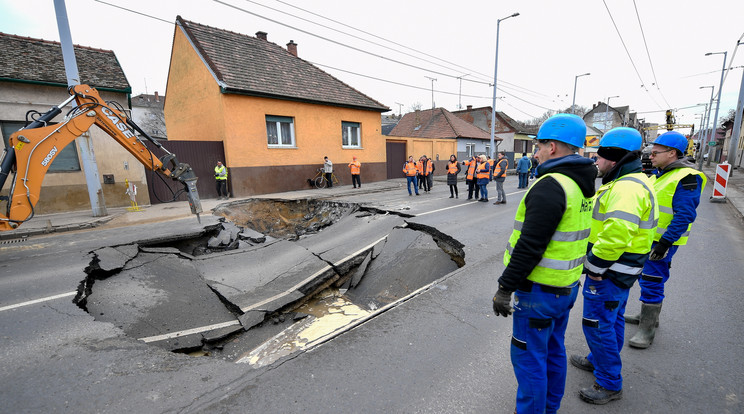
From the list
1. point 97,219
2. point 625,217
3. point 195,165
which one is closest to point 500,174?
Answer: point 625,217

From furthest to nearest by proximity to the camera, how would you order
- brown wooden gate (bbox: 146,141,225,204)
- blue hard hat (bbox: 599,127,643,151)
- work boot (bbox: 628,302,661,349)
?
brown wooden gate (bbox: 146,141,225,204)
work boot (bbox: 628,302,661,349)
blue hard hat (bbox: 599,127,643,151)

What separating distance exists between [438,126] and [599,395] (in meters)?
28.3

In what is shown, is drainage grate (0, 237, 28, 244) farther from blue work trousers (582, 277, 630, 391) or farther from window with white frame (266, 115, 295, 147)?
blue work trousers (582, 277, 630, 391)

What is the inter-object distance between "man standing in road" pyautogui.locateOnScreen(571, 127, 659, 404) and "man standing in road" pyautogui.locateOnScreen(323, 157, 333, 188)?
13.7 metres

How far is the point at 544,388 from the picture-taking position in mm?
1954

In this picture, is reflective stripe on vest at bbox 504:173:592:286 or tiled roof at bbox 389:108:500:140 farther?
tiled roof at bbox 389:108:500:140

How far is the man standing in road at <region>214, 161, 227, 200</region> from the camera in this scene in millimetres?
12376

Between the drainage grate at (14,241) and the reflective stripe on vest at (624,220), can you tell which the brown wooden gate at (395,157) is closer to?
the drainage grate at (14,241)

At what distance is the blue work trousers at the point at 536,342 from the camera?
194cm

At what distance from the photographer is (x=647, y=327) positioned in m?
3.00

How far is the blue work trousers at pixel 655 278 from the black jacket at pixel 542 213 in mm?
1839

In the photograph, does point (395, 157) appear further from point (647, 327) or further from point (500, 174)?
point (647, 327)

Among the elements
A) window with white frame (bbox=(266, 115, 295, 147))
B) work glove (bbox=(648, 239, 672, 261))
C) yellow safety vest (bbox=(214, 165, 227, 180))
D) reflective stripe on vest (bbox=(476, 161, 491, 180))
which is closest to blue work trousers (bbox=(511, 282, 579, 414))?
work glove (bbox=(648, 239, 672, 261))

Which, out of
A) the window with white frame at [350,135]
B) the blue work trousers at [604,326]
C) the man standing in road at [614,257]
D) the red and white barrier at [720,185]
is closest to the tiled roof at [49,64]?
the window with white frame at [350,135]
